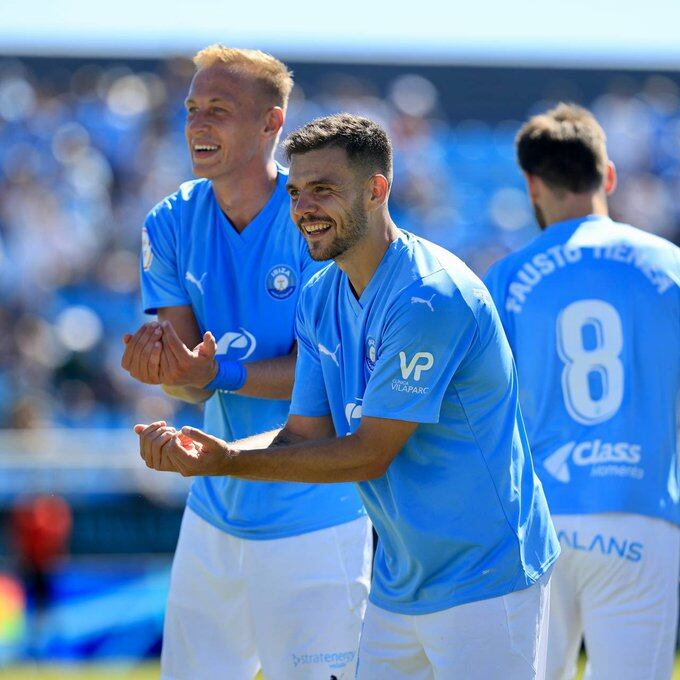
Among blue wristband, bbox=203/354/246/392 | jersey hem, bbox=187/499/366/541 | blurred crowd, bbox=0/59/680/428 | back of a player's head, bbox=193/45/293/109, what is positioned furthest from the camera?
blurred crowd, bbox=0/59/680/428

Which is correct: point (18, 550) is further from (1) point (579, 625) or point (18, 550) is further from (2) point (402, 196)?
(2) point (402, 196)

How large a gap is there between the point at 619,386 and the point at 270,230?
58.6 inches

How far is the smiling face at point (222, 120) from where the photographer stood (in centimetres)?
489

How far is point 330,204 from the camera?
3916 mm

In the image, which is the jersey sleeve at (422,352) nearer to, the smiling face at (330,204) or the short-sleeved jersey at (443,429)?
the short-sleeved jersey at (443,429)

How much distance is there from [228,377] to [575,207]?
170cm

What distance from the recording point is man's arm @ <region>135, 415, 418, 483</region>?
3.75 m

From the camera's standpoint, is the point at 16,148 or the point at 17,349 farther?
the point at 16,148

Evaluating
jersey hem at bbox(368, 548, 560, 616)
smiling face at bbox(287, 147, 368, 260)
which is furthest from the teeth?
jersey hem at bbox(368, 548, 560, 616)

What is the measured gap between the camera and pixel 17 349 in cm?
1293

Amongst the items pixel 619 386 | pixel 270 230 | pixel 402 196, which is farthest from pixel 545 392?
pixel 402 196

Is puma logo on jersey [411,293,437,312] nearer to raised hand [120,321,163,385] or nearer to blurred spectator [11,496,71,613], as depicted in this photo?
raised hand [120,321,163,385]

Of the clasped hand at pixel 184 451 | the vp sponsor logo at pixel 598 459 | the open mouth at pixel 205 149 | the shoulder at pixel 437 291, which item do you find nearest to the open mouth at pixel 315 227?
the shoulder at pixel 437 291

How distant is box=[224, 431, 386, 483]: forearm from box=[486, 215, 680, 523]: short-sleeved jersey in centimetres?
146
